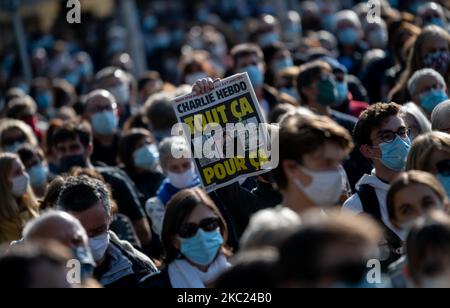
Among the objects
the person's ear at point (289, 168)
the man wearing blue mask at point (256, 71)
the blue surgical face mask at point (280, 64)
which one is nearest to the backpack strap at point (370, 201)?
the person's ear at point (289, 168)

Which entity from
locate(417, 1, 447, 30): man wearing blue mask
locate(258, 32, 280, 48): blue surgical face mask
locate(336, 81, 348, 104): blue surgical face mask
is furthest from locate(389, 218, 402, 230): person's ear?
locate(258, 32, 280, 48): blue surgical face mask

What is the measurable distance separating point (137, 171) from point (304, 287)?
5.62 meters

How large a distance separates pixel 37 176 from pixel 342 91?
2.89 meters

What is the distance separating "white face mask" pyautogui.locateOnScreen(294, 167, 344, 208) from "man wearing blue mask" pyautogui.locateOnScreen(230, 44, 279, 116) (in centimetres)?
593

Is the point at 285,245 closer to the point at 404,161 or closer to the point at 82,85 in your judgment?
the point at 404,161

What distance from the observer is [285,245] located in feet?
14.5

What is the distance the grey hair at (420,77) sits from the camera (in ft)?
30.0

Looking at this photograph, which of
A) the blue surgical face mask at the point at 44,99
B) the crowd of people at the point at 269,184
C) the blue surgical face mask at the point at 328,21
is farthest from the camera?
the blue surgical face mask at the point at 328,21

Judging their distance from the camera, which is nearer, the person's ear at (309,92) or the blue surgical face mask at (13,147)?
the person's ear at (309,92)

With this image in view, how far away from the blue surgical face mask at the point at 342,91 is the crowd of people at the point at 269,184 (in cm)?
2

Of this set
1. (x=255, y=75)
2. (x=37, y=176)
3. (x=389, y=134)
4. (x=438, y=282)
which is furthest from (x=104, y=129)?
(x=438, y=282)

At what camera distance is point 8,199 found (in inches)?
337

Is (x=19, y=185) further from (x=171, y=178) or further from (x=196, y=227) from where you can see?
(x=196, y=227)

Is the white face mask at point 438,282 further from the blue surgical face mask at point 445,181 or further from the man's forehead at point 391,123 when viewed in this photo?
the man's forehead at point 391,123
